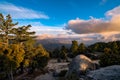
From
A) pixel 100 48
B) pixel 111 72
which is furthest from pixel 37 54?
pixel 100 48

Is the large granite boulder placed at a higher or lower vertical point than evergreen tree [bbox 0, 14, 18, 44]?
lower

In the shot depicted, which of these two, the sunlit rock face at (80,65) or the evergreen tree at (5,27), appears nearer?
the sunlit rock face at (80,65)

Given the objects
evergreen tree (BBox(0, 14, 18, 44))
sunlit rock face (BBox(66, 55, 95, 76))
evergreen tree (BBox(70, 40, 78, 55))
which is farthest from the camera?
evergreen tree (BBox(70, 40, 78, 55))

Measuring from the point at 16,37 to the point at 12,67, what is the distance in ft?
63.8

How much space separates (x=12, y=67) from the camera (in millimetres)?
40375

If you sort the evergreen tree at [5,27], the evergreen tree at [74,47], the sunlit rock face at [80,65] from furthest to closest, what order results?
1. the evergreen tree at [74,47]
2. the evergreen tree at [5,27]
3. the sunlit rock face at [80,65]

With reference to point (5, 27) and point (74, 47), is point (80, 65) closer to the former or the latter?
point (5, 27)

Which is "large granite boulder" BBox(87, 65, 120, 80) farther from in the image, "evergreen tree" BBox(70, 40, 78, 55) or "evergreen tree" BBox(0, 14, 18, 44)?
"evergreen tree" BBox(70, 40, 78, 55)

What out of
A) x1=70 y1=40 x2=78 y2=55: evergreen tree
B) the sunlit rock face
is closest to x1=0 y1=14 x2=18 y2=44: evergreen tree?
the sunlit rock face

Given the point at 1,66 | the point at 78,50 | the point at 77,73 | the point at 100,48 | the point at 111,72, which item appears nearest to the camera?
the point at 111,72

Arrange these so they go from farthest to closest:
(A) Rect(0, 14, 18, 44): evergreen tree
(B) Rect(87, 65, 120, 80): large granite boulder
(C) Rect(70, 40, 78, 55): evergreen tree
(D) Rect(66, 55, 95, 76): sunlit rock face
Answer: (C) Rect(70, 40, 78, 55): evergreen tree < (A) Rect(0, 14, 18, 44): evergreen tree < (D) Rect(66, 55, 95, 76): sunlit rock face < (B) Rect(87, 65, 120, 80): large granite boulder

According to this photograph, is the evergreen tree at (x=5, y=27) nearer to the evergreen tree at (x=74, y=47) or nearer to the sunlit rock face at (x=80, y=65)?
the sunlit rock face at (x=80, y=65)

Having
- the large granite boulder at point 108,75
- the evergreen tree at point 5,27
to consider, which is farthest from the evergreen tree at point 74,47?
the large granite boulder at point 108,75

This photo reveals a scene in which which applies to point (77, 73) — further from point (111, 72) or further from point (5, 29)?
point (5, 29)
